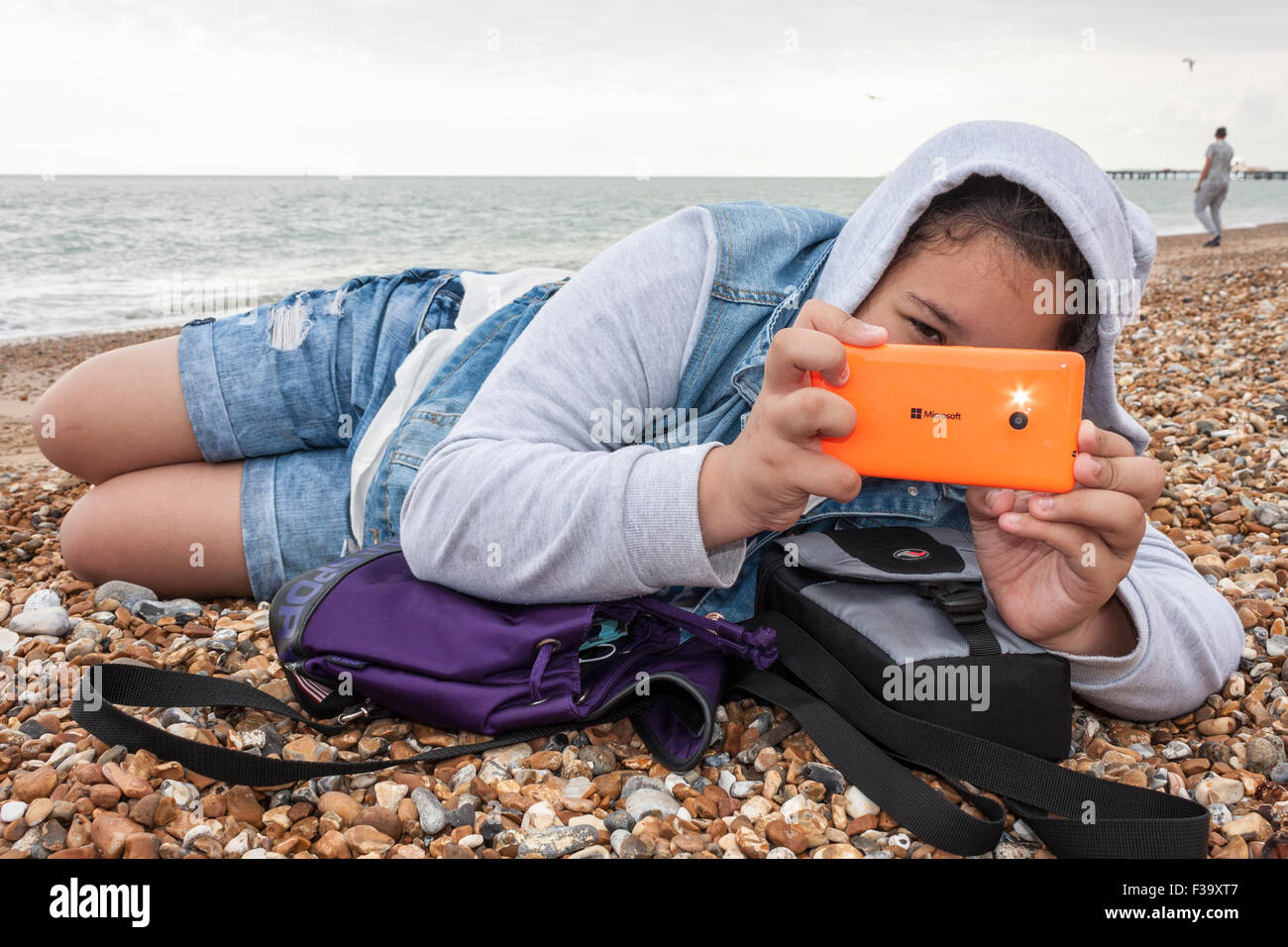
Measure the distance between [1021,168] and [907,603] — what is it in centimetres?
95

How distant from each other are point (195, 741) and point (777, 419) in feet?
4.44

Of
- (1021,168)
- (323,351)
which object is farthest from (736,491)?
(323,351)

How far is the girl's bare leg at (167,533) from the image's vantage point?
2.80 meters

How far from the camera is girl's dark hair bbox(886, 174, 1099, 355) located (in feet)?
5.67


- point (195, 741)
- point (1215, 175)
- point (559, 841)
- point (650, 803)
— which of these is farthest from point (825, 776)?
point (1215, 175)

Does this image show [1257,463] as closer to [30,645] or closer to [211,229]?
[30,645]

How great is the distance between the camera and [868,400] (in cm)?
165

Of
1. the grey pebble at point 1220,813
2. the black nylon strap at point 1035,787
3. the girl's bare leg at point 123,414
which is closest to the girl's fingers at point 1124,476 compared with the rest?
the black nylon strap at point 1035,787

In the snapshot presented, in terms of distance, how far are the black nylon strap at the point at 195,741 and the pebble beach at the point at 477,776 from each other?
46 mm

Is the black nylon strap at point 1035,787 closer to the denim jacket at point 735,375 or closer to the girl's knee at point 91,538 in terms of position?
the denim jacket at point 735,375

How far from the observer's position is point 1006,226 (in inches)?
68.4

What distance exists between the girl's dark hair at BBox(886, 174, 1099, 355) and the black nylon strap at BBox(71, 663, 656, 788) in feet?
3.89
